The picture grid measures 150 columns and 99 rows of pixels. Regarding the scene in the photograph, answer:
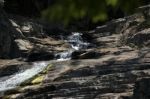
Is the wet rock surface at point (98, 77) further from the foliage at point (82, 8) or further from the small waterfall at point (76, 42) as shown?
the foliage at point (82, 8)

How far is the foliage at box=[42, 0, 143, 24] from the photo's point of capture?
5082mm

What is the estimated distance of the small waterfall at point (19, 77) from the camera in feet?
83.8

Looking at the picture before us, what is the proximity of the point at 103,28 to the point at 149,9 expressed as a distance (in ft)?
35.8

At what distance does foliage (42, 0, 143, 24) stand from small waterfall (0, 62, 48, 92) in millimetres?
19684

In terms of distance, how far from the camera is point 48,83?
899 inches

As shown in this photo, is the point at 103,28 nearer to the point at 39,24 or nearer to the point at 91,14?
the point at 39,24

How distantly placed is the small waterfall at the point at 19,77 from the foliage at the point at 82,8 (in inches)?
775

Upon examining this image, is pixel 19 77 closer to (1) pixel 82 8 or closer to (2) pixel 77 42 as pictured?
(2) pixel 77 42

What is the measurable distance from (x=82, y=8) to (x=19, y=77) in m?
22.0

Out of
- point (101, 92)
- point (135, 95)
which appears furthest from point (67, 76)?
point (135, 95)

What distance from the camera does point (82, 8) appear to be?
5.23m


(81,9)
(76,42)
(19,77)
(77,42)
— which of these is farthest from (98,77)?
(77,42)

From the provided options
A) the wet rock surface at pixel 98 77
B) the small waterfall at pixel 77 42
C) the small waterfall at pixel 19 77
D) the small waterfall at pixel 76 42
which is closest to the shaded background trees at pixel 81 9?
the wet rock surface at pixel 98 77

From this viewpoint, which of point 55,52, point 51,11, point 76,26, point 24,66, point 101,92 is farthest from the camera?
point 76,26
